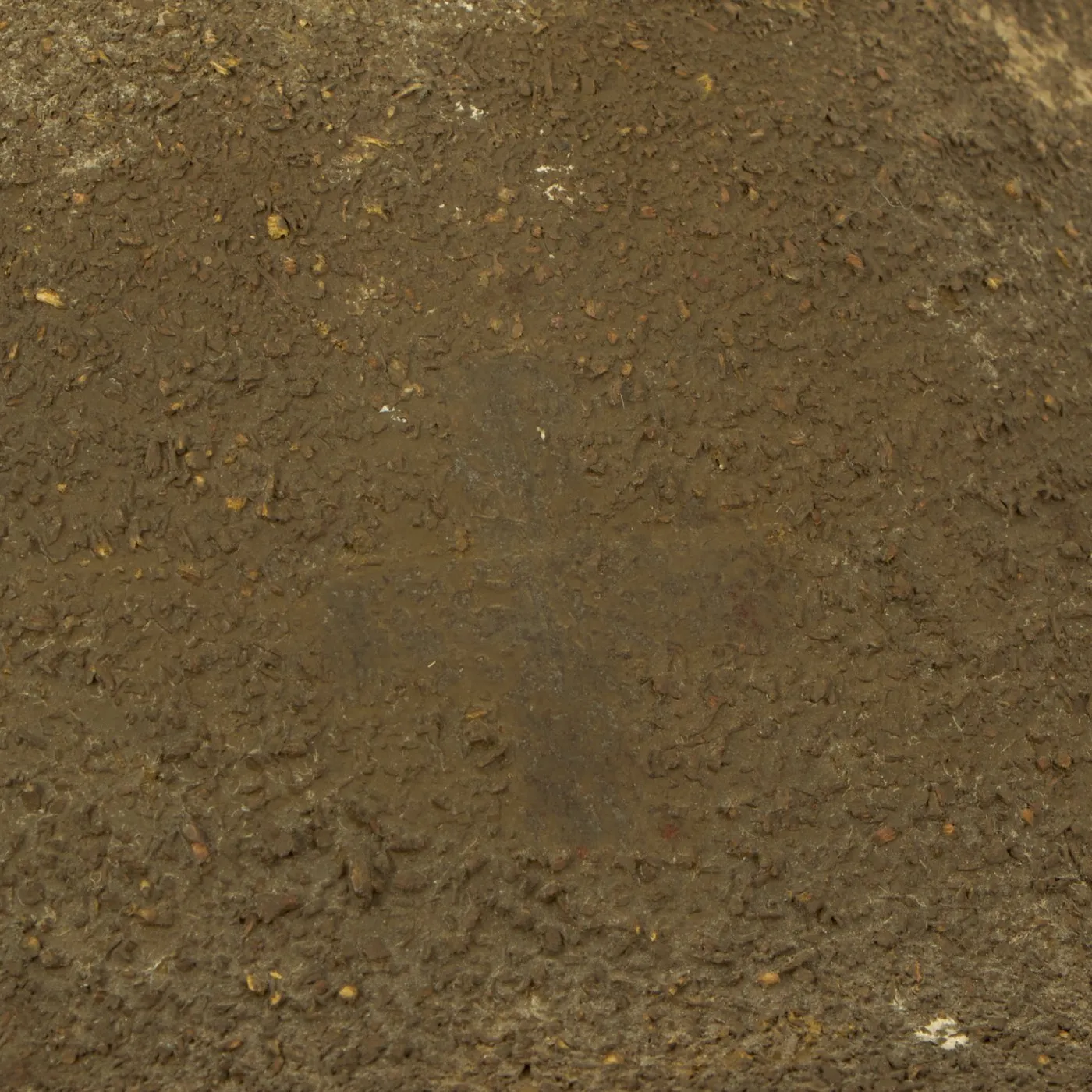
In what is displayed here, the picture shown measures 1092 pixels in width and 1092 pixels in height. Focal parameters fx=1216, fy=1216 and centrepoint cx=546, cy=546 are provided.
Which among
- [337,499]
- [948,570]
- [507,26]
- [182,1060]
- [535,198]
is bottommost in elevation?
[182,1060]

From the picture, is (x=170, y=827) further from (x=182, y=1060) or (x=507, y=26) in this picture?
(x=507, y=26)

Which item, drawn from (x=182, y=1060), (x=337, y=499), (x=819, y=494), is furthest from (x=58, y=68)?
(x=182, y=1060)

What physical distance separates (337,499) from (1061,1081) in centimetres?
224

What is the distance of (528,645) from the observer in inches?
122

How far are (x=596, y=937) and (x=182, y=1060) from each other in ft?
3.21

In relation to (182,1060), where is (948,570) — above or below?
above

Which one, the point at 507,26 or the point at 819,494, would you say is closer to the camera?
the point at 819,494

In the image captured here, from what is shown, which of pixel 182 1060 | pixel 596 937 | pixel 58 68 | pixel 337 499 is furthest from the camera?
pixel 58 68

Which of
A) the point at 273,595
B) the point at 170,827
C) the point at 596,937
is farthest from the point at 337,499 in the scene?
the point at 596,937

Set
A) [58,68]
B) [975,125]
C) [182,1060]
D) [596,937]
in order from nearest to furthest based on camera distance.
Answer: [182,1060], [596,937], [58,68], [975,125]

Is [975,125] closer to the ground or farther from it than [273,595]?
farther from it

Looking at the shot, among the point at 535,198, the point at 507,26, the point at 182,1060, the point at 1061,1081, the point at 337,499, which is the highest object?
the point at 507,26

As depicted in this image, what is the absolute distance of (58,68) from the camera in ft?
11.6

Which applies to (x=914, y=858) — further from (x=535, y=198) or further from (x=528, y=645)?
(x=535, y=198)
